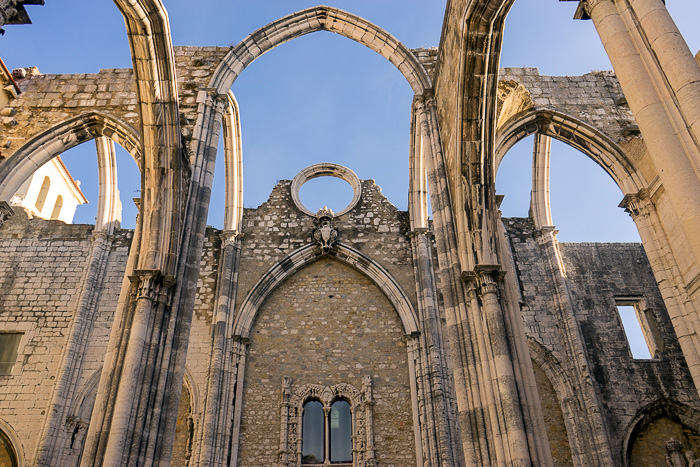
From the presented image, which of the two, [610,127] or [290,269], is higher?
[610,127]

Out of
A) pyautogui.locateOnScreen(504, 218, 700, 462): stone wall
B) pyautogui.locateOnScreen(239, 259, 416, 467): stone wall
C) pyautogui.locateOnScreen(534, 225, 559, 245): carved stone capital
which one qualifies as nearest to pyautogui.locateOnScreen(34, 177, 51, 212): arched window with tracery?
pyautogui.locateOnScreen(239, 259, 416, 467): stone wall

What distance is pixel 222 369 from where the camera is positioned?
31.1ft

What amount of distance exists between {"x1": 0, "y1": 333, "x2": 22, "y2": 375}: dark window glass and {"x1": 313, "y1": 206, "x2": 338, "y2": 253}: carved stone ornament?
19.7 feet

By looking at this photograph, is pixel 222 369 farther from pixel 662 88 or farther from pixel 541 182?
pixel 662 88

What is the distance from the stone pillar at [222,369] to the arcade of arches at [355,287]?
0.12ft

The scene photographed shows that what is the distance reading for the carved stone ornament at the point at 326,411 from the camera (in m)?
9.21

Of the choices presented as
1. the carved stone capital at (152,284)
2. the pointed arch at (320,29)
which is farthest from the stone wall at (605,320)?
the carved stone capital at (152,284)

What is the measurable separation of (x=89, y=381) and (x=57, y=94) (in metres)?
5.05

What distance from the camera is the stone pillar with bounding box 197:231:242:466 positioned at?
8805mm

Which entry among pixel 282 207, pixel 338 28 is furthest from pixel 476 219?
pixel 282 207

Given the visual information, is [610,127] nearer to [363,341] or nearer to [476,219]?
[476,219]

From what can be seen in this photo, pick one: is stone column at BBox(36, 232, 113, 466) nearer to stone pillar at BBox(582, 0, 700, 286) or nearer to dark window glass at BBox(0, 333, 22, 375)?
dark window glass at BBox(0, 333, 22, 375)

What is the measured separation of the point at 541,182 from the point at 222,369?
23.3 ft

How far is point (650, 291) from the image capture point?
35.6 ft
